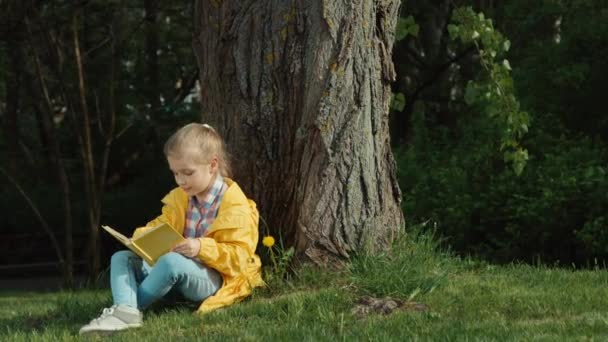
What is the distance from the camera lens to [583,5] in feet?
37.8

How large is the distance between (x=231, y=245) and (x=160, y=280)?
42cm

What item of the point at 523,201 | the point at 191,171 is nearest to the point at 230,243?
the point at 191,171

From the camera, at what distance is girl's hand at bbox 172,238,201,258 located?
521cm

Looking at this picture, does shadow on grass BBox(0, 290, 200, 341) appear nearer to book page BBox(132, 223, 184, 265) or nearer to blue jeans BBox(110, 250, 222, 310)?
blue jeans BBox(110, 250, 222, 310)

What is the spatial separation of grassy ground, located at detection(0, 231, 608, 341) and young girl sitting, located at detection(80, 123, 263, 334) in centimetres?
13

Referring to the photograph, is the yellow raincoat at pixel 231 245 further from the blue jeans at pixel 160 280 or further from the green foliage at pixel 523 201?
the green foliage at pixel 523 201

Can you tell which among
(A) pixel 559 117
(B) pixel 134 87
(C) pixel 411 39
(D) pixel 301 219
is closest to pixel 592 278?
(D) pixel 301 219

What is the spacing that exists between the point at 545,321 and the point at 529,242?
475 centimetres

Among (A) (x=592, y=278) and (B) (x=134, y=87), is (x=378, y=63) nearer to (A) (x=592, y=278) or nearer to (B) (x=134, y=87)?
(A) (x=592, y=278)

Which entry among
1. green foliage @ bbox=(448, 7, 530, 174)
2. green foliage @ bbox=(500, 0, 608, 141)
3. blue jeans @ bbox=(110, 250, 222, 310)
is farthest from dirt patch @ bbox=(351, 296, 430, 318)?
green foliage @ bbox=(500, 0, 608, 141)

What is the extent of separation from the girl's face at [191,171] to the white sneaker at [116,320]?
0.73 metres

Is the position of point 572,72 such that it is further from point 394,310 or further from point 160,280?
point 160,280

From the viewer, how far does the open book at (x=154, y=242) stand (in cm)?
519

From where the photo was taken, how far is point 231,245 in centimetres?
539
